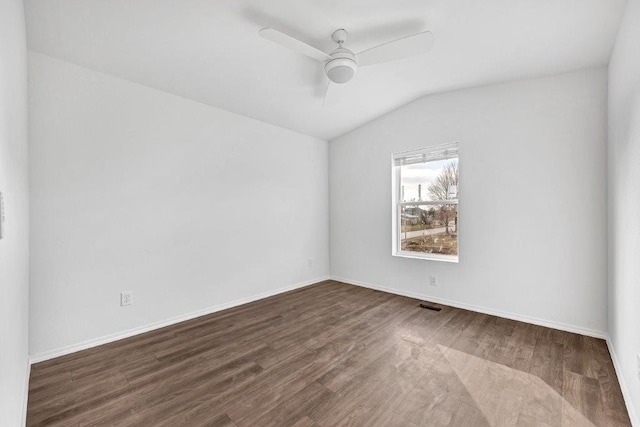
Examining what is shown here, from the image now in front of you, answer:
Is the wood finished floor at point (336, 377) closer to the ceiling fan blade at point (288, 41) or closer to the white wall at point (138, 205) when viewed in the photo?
the white wall at point (138, 205)

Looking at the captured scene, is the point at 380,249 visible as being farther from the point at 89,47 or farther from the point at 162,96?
the point at 89,47

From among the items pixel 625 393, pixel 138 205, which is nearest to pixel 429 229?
pixel 625 393

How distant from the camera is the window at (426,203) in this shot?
3762 mm

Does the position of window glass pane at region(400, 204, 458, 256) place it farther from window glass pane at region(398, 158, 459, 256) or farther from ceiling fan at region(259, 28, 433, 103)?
ceiling fan at region(259, 28, 433, 103)

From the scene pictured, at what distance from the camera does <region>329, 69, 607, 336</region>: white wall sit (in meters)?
2.77

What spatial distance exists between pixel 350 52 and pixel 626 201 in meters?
2.20

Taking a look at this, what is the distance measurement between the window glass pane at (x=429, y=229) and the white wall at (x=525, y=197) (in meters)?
0.22

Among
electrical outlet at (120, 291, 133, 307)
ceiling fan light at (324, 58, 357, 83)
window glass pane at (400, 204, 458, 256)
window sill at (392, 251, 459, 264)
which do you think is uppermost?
ceiling fan light at (324, 58, 357, 83)

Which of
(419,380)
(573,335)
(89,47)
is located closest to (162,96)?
(89,47)

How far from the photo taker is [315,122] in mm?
4188

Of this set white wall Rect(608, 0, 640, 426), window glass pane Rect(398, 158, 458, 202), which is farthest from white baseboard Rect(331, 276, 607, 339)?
window glass pane Rect(398, 158, 458, 202)

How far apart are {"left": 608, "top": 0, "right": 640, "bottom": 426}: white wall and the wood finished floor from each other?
277 millimetres

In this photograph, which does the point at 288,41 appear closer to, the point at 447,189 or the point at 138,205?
the point at 138,205

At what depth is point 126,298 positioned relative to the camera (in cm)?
279
